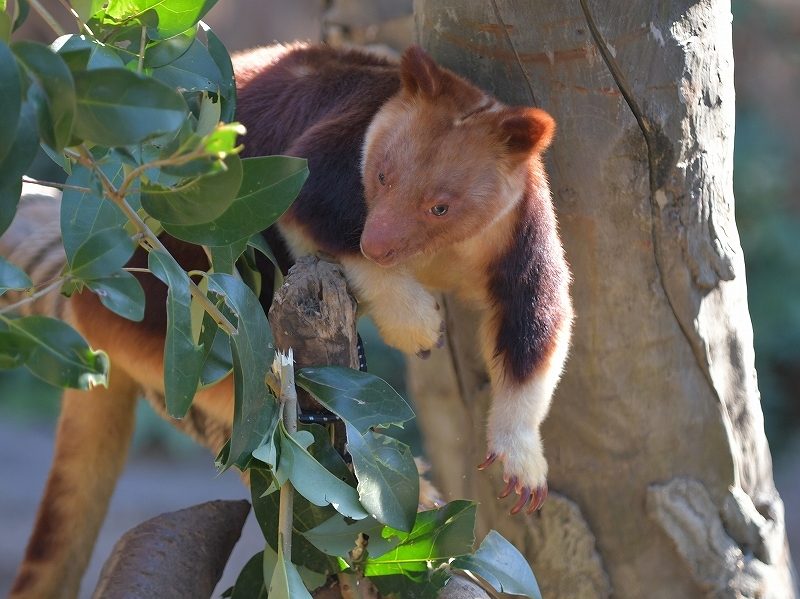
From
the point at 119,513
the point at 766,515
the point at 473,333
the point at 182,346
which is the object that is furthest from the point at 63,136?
the point at 119,513

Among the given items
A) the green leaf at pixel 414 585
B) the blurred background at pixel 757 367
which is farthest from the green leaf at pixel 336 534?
the blurred background at pixel 757 367

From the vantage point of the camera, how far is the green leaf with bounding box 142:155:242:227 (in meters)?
1.21


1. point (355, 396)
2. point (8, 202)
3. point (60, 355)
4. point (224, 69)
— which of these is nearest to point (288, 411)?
point (355, 396)

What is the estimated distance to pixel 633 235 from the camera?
2.18 m

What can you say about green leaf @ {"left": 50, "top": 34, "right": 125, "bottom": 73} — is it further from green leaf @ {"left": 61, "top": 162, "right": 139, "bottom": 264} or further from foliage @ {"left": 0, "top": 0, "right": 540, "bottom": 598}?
green leaf @ {"left": 61, "top": 162, "right": 139, "bottom": 264}

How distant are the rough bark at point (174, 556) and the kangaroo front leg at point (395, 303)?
778mm

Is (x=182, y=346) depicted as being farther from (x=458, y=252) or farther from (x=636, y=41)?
(x=636, y=41)

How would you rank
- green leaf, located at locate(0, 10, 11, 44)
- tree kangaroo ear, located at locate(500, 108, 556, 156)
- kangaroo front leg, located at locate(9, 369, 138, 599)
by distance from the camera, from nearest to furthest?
green leaf, located at locate(0, 10, 11, 44), tree kangaroo ear, located at locate(500, 108, 556, 156), kangaroo front leg, located at locate(9, 369, 138, 599)

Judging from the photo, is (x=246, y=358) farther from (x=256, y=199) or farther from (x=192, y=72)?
(x=192, y=72)

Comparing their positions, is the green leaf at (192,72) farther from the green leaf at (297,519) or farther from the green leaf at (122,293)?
the green leaf at (297,519)

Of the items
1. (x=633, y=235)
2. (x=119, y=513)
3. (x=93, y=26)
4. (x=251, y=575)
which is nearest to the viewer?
(x=93, y=26)

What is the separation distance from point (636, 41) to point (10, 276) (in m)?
1.55

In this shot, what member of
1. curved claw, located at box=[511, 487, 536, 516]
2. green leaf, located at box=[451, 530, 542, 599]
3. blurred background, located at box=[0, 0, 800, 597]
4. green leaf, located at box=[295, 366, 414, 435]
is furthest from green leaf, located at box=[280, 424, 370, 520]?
blurred background, located at box=[0, 0, 800, 597]

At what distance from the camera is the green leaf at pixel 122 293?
124cm
